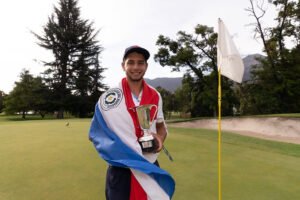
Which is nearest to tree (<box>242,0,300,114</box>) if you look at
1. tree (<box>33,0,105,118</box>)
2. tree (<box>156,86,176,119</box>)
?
tree (<box>156,86,176,119</box>)

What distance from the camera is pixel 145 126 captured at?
1630 millimetres

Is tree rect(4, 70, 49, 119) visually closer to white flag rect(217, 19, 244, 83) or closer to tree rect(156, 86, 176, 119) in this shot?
tree rect(156, 86, 176, 119)

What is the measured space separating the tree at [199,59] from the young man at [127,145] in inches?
842

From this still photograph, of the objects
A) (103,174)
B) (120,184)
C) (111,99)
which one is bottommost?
(103,174)

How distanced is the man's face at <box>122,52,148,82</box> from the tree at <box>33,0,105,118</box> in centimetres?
2790

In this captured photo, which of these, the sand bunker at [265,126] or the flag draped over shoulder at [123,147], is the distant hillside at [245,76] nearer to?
the flag draped over shoulder at [123,147]

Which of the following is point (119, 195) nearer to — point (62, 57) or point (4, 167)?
point (4, 167)

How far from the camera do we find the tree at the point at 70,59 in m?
29.2

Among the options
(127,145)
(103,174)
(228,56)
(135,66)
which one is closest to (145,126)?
(127,145)

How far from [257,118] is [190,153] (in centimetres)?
1124

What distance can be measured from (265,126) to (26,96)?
23.0m

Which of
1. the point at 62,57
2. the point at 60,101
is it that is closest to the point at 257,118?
the point at 60,101

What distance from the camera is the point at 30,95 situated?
92.0 ft

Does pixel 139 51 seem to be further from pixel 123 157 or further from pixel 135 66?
pixel 123 157
